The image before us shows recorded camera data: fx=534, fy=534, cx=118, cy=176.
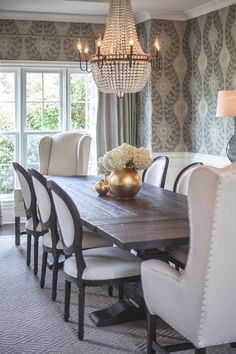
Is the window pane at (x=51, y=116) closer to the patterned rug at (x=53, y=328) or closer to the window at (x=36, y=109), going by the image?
the window at (x=36, y=109)

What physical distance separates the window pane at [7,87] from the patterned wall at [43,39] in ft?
0.83

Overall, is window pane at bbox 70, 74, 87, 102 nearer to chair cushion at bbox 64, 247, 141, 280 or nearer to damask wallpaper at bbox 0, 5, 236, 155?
damask wallpaper at bbox 0, 5, 236, 155

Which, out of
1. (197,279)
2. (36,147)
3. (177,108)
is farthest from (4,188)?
(197,279)

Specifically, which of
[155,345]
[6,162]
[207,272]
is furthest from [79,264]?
[6,162]

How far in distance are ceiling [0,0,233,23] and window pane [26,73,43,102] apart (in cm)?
73

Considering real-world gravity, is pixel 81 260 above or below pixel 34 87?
below

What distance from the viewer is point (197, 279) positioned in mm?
2424

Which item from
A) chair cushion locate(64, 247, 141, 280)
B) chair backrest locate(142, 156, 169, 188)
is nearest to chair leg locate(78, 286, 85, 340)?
chair cushion locate(64, 247, 141, 280)

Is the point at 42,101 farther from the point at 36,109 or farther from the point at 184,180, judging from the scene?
the point at 184,180

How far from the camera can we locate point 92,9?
651 centimetres

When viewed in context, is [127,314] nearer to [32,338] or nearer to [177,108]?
[32,338]

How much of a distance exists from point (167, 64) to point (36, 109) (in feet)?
5.91

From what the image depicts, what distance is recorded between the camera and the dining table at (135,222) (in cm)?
286

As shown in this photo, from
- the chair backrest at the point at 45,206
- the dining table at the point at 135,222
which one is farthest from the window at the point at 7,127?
the chair backrest at the point at 45,206
